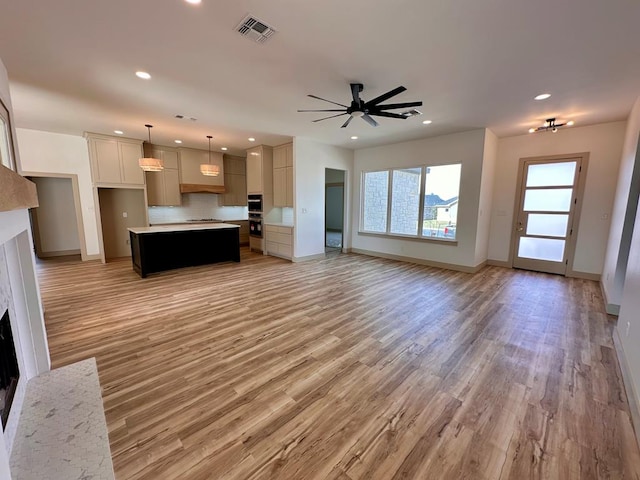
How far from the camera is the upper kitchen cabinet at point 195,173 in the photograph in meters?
7.29

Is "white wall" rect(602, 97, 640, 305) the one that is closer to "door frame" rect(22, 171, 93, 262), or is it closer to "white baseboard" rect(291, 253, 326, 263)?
"white baseboard" rect(291, 253, 326, 263)

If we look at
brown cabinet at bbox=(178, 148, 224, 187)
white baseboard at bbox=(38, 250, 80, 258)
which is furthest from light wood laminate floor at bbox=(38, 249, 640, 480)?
brown cabinet at bbox=(178, 148, 224, 187)

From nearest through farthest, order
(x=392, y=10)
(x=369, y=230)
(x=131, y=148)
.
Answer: (x=392, y=10)
(x=131, y=148)
(x=369, y=230)

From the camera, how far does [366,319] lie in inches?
129

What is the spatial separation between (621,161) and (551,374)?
175 inches

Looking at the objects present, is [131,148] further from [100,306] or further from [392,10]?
[392,10]

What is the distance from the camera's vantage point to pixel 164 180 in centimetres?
708

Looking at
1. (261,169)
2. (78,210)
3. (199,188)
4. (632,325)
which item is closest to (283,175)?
(261,169)

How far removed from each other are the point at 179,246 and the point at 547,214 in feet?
25.0

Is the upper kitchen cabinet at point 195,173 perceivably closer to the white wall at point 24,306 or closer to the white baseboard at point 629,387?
the white wall at point 24,306

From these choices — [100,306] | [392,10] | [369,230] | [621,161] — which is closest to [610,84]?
[621,161]

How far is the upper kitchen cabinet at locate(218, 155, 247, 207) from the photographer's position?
827 centimetres

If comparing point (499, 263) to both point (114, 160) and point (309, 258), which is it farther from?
point (114, 160)

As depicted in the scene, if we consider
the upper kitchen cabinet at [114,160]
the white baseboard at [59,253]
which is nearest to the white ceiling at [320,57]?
the upper kitchen cabinet at [114,160]
